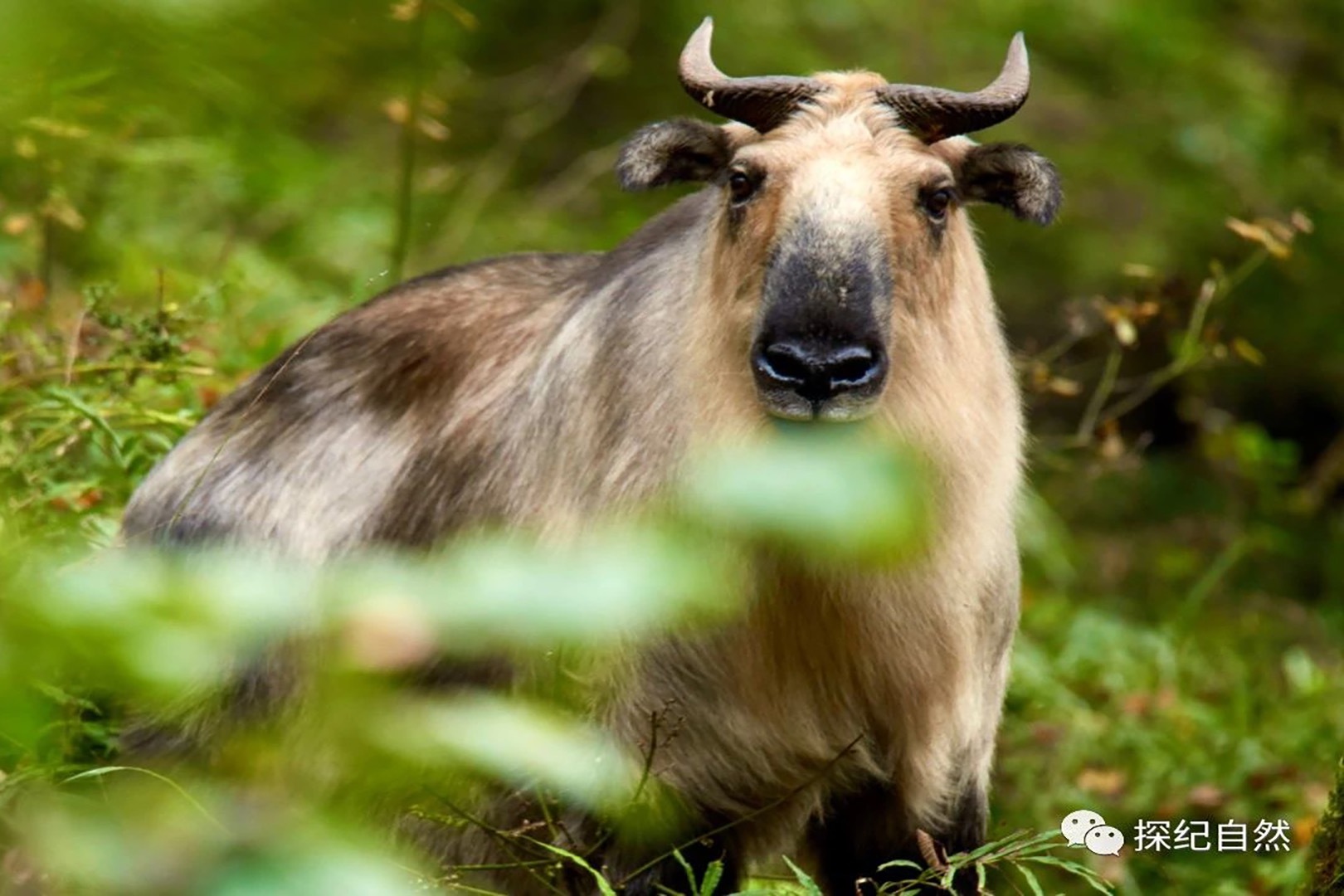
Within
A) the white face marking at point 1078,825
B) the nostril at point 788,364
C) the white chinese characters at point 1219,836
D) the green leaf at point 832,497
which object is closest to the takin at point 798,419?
the nostril at point 788,364

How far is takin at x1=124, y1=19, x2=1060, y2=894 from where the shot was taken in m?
3.89

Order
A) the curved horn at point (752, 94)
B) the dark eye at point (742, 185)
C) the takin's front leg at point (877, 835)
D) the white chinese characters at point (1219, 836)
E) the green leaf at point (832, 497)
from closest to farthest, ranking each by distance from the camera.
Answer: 1. the green leaf at point (832, 497)
2. the dark eye at point (742, 185)
3. the curved horn at point (752, 94)
4. the takin's front leg at point (877, 835)
5. the white chinese characters at point (1219, 836)

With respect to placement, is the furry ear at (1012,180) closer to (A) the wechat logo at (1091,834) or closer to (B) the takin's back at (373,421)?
(B) the takin's back at (373,421)

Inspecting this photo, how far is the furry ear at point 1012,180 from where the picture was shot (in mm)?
4297

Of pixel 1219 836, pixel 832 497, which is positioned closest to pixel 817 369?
pixel 832 497

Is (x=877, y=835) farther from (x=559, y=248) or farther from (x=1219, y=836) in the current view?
(x=559, y=248)

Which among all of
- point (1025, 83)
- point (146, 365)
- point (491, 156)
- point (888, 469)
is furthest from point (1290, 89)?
point (888, 469)

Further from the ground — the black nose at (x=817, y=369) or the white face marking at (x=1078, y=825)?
the black nose at (x=817, y=369)

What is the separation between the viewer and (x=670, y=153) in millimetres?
4383

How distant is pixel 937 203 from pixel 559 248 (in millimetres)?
5107

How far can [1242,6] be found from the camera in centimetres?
1026

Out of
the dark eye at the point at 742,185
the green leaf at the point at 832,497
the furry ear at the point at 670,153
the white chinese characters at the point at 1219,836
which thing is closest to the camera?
the green leaf at the point at 832,497

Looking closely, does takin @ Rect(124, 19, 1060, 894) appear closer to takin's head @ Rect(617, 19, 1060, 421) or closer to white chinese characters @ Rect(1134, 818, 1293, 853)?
takin's head @ Rect(617, 19, 1060, 421)

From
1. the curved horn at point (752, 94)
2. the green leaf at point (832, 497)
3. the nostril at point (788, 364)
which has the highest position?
the green leaf at point (832, 497)
